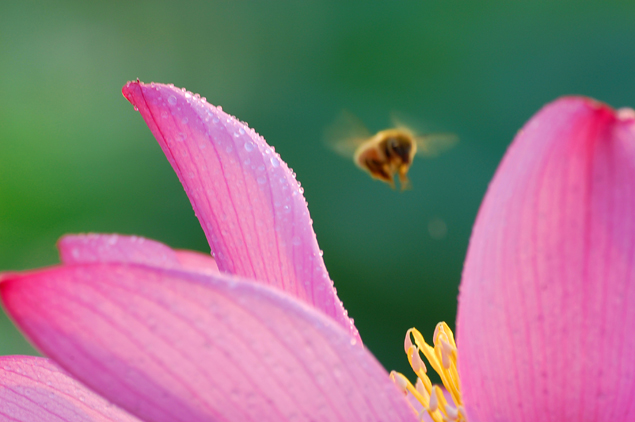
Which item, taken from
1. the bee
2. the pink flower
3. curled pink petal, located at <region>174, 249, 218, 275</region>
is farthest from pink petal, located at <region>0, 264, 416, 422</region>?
the bee

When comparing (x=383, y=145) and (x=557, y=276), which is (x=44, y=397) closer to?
(x=557, y=276)

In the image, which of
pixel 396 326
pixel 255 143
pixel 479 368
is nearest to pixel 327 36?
pixel 396 326

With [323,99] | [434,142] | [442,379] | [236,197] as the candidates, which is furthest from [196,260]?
[323,99]

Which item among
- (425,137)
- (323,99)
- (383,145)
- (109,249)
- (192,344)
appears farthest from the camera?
(323,99)

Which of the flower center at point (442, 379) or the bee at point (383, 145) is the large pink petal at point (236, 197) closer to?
the flower center at point (442, 379)

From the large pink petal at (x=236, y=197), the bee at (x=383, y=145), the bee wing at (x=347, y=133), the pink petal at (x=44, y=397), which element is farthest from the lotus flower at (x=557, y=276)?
the bee wing at (x=347, y=133)

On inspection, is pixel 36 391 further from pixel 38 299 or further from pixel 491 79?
pixel 491 79
